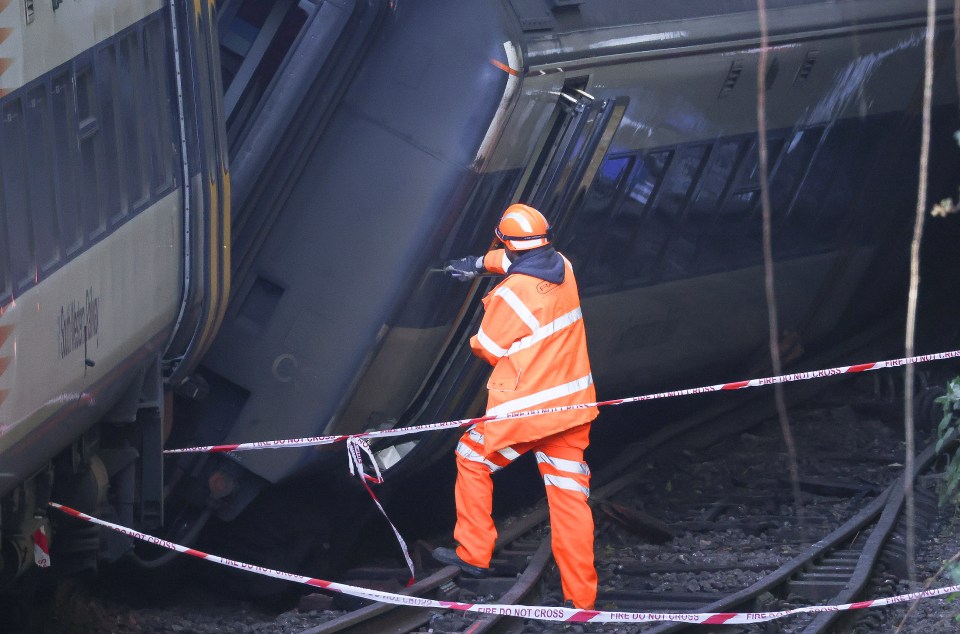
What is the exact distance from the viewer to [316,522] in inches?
286

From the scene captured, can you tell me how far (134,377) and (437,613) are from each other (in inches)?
62.3

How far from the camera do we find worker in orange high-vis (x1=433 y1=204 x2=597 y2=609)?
19.4 ft

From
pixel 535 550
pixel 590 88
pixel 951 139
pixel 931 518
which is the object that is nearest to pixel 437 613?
pixel 535 550

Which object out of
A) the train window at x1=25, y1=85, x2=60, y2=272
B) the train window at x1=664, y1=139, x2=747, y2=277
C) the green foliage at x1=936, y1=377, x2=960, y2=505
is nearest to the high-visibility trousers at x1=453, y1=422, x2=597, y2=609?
the green foliage at x1=936, y1=377, x2=960, y2=505

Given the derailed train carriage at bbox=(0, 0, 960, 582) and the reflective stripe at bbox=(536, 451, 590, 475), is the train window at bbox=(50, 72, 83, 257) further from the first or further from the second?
the reflective stripe at bbox=(536, 451, 590, 475)

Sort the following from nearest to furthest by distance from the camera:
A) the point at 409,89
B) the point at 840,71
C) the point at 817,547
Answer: the point at 409,89 → the point at 817,547 → the point at 840,71

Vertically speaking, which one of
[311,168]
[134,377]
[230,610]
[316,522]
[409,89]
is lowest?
[230,610]

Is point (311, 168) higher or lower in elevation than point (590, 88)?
lower

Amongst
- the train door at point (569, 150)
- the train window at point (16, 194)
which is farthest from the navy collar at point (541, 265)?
the train window at point (16, 194)

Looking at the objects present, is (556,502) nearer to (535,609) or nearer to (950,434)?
(535,609)

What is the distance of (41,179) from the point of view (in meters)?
4.30

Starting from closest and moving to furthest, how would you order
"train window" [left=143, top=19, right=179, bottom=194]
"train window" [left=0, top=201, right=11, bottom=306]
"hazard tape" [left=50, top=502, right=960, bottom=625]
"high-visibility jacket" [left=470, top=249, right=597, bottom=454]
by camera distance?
"train window" [left=0, top=201, right=11, bottom=306]
"hazard tape" [left=50, top=502, right=960, bottom=625]
"train window" [left=143, top=19, right=179, bottom=194]
"high-visibility jacket" [left=470, top=249, right=597, bottom=454]

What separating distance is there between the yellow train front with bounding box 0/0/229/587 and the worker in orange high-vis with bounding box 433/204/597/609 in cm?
123

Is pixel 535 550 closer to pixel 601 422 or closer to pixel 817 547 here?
pixel 817 547
